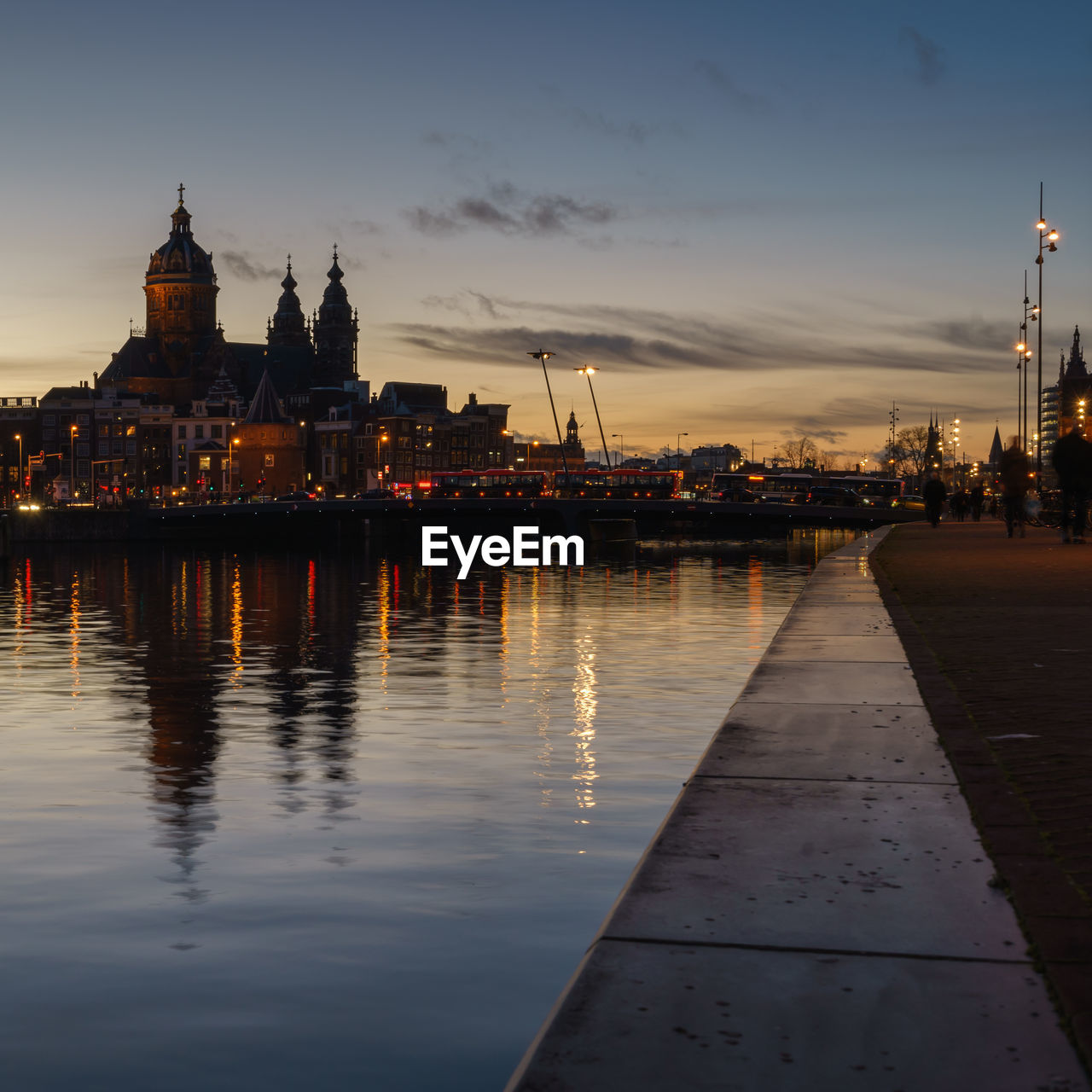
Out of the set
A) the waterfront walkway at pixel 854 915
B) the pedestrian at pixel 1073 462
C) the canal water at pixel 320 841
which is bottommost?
the canal water at pixel 320 841

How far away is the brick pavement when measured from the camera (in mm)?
6322

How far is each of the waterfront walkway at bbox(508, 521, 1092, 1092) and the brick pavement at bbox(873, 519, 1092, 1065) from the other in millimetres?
28

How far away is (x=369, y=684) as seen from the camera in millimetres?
24266

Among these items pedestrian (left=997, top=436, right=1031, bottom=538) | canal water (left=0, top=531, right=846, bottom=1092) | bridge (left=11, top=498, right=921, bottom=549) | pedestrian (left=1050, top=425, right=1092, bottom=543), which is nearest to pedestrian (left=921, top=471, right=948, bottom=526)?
pedestrian (left=997, top=436, right=1031, bottom=538)

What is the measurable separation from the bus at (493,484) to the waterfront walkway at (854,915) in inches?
4480

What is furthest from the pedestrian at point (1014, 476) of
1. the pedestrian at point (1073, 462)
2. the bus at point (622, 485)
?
the bus at point (622, 485)

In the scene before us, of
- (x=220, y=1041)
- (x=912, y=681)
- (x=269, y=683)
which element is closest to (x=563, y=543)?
(x=269, y=683)

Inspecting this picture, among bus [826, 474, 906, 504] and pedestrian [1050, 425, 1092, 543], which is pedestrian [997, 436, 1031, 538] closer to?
pedestrian [1050, 425, 1092, 543]

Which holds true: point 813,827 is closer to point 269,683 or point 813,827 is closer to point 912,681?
point 912,681

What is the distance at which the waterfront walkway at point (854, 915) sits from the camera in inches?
192

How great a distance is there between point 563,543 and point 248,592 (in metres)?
54.4

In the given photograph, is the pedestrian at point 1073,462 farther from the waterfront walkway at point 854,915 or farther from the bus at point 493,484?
the bus at point 493,484

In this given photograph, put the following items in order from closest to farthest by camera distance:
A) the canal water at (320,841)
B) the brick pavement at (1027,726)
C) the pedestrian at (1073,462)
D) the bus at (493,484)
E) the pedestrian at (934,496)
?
the brick pavement at (1027,726) → the canal water at (320,841) → the pedestrian at (1073,462) → the pedestrian at (934,496) → the bus at (493,484)

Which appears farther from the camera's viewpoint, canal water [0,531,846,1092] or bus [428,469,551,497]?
bus [428,469,551,497]
